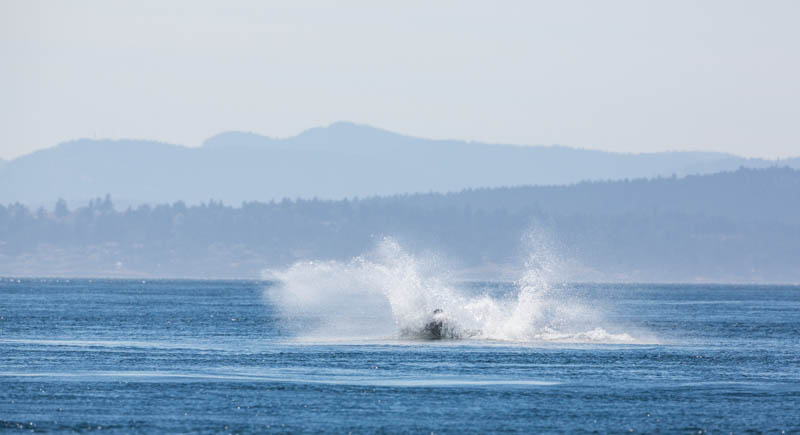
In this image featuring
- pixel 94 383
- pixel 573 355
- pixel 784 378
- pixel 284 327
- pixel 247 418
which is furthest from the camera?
pixel 284 327

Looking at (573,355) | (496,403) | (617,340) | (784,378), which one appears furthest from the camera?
(617,340)

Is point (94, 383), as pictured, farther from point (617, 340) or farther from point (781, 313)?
Answer: point (781, 313)

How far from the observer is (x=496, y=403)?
5588cm

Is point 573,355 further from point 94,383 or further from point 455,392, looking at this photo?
point 94,383

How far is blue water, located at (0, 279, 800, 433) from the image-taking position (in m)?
51.2

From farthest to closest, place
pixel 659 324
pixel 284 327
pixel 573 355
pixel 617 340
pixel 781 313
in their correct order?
pixel 781 313, pixel 659 324, pixel 284 327, pixel 617 340, pixel 573 355

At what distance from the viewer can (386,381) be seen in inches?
2452

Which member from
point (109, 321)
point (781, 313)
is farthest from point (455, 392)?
point (781, 313)

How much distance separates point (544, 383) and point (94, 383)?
697 inches

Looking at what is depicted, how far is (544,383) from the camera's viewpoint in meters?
62.2

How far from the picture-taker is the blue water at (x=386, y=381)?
51.2m

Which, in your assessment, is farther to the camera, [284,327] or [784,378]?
[284,327]

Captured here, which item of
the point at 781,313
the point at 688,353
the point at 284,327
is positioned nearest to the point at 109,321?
the point at 284,327

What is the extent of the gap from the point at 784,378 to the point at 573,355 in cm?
1234
